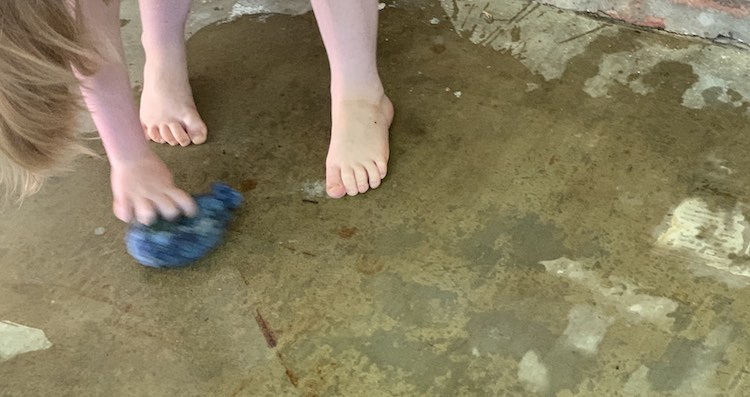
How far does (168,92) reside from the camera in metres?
1.58

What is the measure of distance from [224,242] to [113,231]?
21 cm

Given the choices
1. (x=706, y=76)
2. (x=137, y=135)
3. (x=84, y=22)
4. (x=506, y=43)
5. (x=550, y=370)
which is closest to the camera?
(x=84, y=22)

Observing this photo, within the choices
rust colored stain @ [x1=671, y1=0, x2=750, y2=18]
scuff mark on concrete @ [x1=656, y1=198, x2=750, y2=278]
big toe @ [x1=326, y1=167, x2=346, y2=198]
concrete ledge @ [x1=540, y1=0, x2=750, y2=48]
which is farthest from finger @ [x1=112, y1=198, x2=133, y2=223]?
rust colored stain @ [x1=671, y1=0, x2=750, y2=18]

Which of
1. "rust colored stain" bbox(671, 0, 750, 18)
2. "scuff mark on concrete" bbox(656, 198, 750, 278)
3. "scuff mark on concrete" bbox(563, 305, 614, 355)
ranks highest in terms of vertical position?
"rust colored stain" bbox(671, 0, 750, 18)

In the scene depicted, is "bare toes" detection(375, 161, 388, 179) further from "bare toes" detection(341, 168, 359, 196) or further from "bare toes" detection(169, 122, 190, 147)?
"bare toes" detection(169, 122, 190, 147)

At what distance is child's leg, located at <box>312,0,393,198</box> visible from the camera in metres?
1.38

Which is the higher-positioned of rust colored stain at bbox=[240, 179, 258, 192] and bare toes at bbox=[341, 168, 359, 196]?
bare toes at bbox=[341, 168, 359, 196]

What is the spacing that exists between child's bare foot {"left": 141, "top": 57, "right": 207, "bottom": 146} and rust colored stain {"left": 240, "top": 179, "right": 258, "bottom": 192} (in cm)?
15

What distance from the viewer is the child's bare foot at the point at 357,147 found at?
1449 millimetres

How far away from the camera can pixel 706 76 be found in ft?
5.15

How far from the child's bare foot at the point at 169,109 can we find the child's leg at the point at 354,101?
0.29 m

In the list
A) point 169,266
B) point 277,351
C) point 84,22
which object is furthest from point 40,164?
point 277,351

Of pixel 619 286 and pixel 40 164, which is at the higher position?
pixel 40 164

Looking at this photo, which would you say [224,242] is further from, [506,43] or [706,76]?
[706,76]
